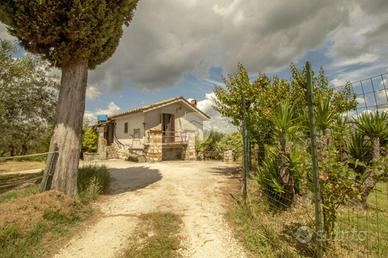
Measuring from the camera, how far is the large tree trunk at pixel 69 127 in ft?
19.5

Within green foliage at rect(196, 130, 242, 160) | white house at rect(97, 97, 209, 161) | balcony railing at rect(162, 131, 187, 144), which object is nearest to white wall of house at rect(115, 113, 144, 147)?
white house at rect(97, 97, 209, 161)

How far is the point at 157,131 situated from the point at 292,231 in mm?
14371

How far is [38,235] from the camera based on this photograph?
168 inches

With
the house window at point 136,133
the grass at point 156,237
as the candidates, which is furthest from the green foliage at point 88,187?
the house window at point 136,133

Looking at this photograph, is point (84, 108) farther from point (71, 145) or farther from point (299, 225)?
point (299, 225)

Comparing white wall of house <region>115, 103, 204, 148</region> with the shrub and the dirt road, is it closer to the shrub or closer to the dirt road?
the dirt road

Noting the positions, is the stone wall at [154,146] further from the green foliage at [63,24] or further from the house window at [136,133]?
the green foliage at [63,24]

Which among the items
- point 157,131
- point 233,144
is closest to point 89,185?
point 157,131

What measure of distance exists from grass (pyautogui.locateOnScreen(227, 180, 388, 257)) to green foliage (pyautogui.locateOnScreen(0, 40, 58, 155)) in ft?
28.6

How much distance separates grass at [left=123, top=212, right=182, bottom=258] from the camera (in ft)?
12.5

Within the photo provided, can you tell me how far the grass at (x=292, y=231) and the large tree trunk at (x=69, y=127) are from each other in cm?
431

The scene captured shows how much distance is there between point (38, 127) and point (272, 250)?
10594mm

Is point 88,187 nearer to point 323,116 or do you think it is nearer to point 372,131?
point 323,116

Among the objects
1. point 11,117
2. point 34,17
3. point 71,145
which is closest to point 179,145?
point 11,117
